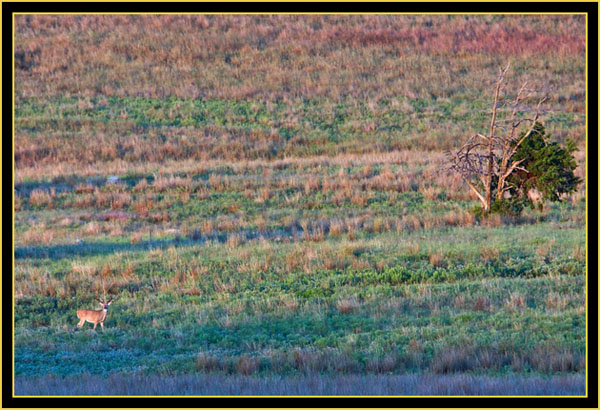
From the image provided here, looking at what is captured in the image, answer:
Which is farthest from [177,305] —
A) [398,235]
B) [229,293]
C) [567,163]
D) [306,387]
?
[567,163]

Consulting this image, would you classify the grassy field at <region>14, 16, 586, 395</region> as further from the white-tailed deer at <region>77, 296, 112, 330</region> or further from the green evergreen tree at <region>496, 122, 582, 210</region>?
the green evergreen tree at <region>496, 122, 582, 210</region>

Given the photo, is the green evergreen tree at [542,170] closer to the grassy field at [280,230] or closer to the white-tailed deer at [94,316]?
the grassy field at [280,230]

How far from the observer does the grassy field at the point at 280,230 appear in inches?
349

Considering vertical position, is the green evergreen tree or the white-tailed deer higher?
the green evergreen tree

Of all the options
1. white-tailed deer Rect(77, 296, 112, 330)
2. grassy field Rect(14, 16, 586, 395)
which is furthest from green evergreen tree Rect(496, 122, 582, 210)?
white-tailed deer Rect(77, 296, 112, 330)

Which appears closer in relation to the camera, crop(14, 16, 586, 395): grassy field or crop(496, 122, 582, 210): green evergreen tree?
crop(14, 16, 586, 395): grassy field

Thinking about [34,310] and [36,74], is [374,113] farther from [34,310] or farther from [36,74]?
[34,310]

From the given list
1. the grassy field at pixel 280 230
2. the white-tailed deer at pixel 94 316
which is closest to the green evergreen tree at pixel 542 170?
the grassy field at pixel 280 230

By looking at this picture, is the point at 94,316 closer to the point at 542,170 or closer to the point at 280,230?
the point at 280,230

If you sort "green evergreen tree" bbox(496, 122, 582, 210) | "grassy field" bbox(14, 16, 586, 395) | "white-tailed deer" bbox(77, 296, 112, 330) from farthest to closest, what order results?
"green evergreen tree" bbox(496, 122, 582, 210) → "white-tailed deer" bbox(77, 296, 112, 330) → "grassy field" bbox(14, 16, 586, 395)

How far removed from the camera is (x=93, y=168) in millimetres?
29297

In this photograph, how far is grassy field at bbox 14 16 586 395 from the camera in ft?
29.1

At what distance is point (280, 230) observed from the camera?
726 inches

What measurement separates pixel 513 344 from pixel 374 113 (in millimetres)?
32669
